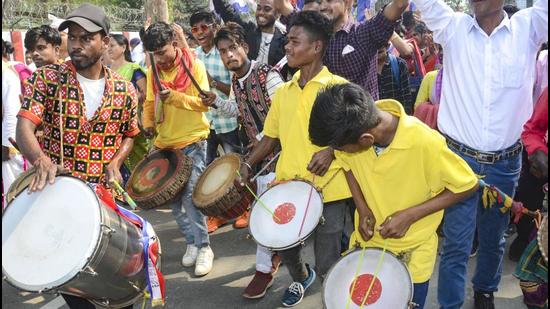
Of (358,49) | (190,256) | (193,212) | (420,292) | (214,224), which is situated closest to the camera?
(420,292)

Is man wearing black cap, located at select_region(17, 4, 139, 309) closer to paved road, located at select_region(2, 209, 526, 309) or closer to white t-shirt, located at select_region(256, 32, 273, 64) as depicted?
paved road, located at select_region(2, 209, 526, 309)

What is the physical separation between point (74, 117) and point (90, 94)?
0.56 ft

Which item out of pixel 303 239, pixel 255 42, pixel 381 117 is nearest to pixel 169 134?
pixel 255 42

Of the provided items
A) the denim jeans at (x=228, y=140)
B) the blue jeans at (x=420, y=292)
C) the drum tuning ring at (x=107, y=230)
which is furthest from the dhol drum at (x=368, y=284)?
the denim jeans at (x=228, y=140)

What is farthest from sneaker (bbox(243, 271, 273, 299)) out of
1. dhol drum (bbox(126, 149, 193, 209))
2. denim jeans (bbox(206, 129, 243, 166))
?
denim jeans (bbox(206, 129, 243, 166))

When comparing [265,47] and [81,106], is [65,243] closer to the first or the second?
[81,106]

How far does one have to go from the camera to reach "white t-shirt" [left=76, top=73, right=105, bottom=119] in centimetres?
305

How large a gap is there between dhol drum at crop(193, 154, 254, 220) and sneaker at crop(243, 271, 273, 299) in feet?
1.79

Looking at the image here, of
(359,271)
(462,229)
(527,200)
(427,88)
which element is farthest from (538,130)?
(427,88)

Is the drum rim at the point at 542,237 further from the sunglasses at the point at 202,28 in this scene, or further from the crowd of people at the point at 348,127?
the sunglasses at the point at 202,28

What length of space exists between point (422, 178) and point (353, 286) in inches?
23.5

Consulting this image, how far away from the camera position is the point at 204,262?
4.24m

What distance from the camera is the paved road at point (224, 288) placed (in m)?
3.64

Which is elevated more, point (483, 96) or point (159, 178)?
point (483, 96)
